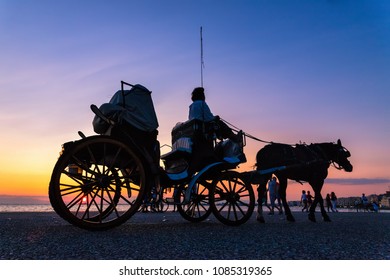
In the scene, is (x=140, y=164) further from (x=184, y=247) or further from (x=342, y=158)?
(x=342, y=158)

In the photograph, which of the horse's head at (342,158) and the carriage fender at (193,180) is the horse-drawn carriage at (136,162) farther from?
the horse's head at (342,158)

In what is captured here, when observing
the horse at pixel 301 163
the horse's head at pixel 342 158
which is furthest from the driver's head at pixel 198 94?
Result: the horse's head at pixel 342 158

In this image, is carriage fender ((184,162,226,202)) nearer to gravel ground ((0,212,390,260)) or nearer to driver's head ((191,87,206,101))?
gravel ground ((0,212,390,260))

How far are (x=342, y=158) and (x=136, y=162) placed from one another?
8836 millimetres

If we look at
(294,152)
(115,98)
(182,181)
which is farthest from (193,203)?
(294,152)

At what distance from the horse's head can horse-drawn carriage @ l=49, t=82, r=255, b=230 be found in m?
5.76

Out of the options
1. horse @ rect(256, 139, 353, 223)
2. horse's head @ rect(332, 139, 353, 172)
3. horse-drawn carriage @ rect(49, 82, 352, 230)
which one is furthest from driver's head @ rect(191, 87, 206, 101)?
horse's head @ rect(332, 139, 353, 172)

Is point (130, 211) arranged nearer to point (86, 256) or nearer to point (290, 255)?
point (86, 256)

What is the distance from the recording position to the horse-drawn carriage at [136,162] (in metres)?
5.82

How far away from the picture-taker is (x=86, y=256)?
13.4 feet

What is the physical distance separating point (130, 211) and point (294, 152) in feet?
A: 22.3

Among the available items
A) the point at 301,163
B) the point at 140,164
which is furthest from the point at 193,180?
the point at 301,163

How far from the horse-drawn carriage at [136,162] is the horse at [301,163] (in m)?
3.09

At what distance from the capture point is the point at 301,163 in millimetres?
10812
